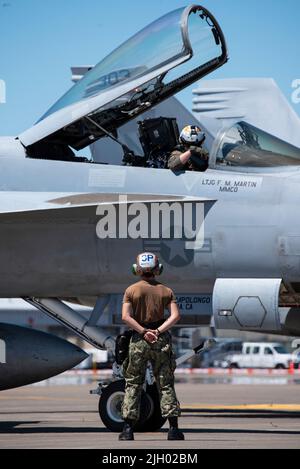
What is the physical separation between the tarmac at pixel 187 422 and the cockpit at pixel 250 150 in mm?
2869

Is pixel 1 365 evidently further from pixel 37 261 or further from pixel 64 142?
pixel 64 142

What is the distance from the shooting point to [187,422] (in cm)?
1522

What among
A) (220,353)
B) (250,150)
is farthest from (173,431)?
(220,353)

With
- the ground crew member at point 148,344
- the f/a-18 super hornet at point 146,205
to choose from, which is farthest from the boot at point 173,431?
the f/a-18 super hornet at point 146,205

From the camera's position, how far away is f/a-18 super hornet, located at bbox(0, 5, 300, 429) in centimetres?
1145

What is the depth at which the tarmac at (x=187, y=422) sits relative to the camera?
1006cm

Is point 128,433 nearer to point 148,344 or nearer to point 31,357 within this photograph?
point 148,344

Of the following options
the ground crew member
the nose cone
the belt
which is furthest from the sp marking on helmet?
the nose cone

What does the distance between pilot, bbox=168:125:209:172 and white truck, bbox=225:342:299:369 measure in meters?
38.7

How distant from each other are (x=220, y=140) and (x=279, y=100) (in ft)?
49.1

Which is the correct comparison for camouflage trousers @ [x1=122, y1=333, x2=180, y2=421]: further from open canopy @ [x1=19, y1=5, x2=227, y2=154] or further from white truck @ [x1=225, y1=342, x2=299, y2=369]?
white truck @ [x1=225, y1=342, x2=299, y2=369]

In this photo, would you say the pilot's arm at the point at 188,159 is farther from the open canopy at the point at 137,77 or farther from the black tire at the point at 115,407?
the black tire at the point at 115,407

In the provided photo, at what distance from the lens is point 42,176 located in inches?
477
